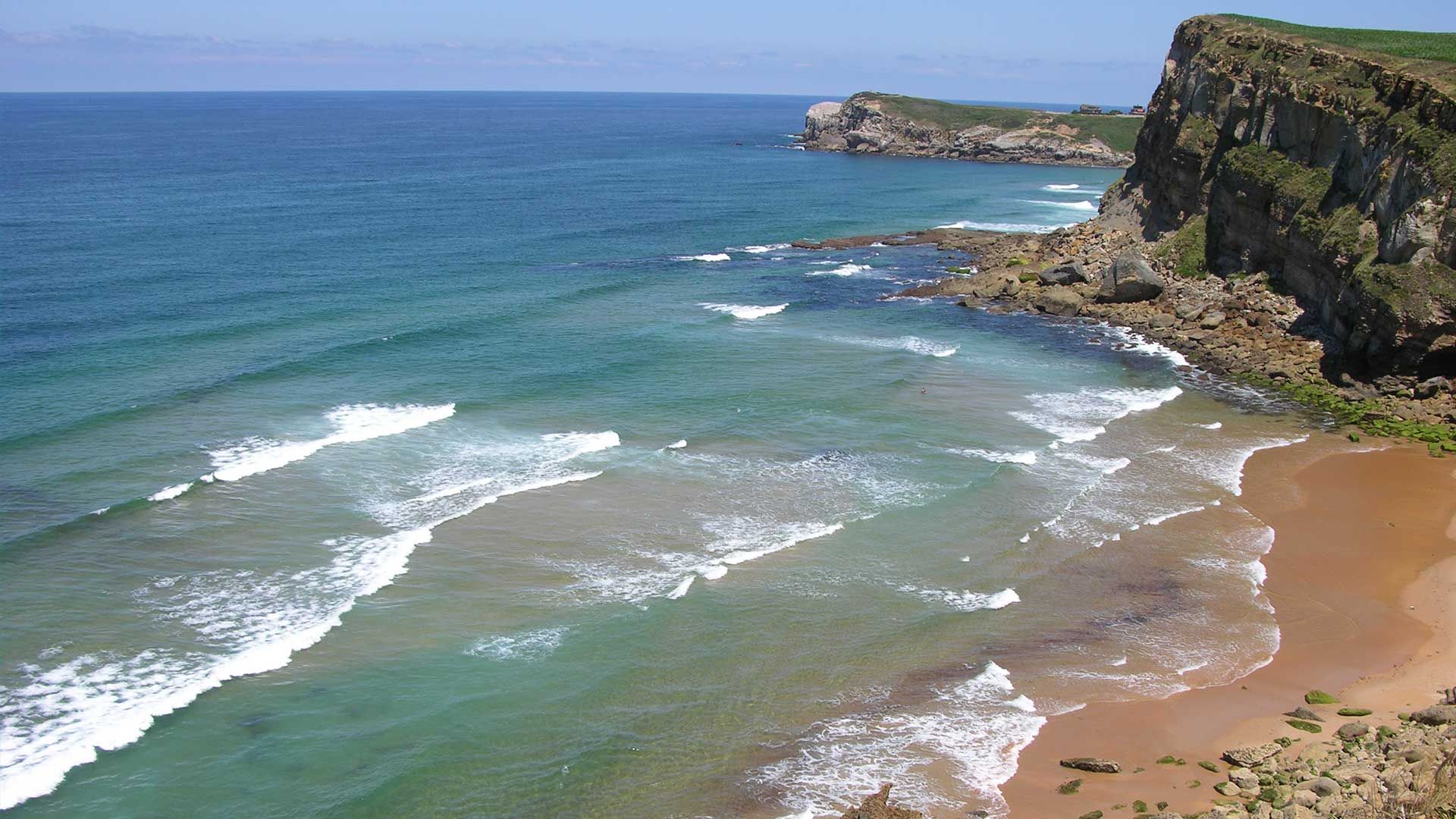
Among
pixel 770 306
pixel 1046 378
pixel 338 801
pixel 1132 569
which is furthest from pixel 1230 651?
pixel 770 306

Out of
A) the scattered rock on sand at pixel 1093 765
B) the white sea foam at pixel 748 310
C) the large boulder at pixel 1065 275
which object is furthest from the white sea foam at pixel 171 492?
the large boulder at pixel 1065 275

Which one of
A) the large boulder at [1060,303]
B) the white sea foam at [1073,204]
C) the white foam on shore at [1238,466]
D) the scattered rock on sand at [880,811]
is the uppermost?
the white sea foam at [1073,204]

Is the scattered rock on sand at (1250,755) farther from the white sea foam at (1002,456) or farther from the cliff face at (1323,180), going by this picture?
the cliff face at (1323,180)

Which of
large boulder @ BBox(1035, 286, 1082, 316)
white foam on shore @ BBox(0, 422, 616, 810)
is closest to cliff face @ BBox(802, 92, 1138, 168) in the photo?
large boulder @ BBox(1035, 286, 1082, 316)

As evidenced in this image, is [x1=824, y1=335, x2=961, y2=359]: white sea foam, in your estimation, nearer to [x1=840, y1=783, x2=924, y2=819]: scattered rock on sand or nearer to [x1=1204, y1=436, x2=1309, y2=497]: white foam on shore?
[x1=1204, y1=436, x2=1309, y2=497]: white foam on shore

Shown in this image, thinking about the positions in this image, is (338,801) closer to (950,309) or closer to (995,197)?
(950,309)

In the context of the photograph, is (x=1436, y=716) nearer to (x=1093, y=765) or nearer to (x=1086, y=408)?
(x=1093, y=765)
